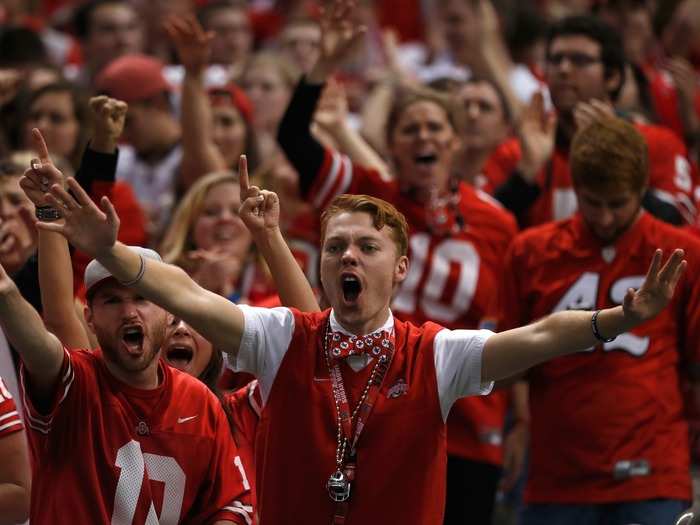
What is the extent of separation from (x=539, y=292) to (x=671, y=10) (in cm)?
434

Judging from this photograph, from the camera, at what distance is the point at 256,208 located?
4.80m

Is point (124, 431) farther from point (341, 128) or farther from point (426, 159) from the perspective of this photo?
point (341, 128)

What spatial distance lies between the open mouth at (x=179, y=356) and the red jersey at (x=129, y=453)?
2.06 feet

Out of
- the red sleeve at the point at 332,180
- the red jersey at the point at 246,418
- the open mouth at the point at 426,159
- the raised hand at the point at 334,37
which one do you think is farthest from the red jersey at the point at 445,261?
the red jersey at the point at 246,418

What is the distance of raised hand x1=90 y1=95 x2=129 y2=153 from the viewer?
5277mm

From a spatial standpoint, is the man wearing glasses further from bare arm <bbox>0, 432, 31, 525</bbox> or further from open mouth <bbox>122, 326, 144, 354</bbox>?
bare arm <bbox>0, 432, 31, 525</bbox>

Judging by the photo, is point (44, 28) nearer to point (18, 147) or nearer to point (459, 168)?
point (18, 147)

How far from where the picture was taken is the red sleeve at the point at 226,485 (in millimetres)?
4816

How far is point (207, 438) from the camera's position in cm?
482

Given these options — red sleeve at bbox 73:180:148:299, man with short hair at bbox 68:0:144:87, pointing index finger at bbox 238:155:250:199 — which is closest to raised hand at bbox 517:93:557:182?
red sleeve at bbox 73:180:148:299

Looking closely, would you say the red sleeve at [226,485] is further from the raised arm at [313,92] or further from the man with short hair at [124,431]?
the raised arm at [313,92]

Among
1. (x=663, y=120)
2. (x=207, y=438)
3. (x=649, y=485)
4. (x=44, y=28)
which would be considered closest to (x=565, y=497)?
(x=649, y=485)

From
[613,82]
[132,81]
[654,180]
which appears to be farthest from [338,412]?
[132,81]

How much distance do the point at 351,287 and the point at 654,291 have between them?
3.00 feet
